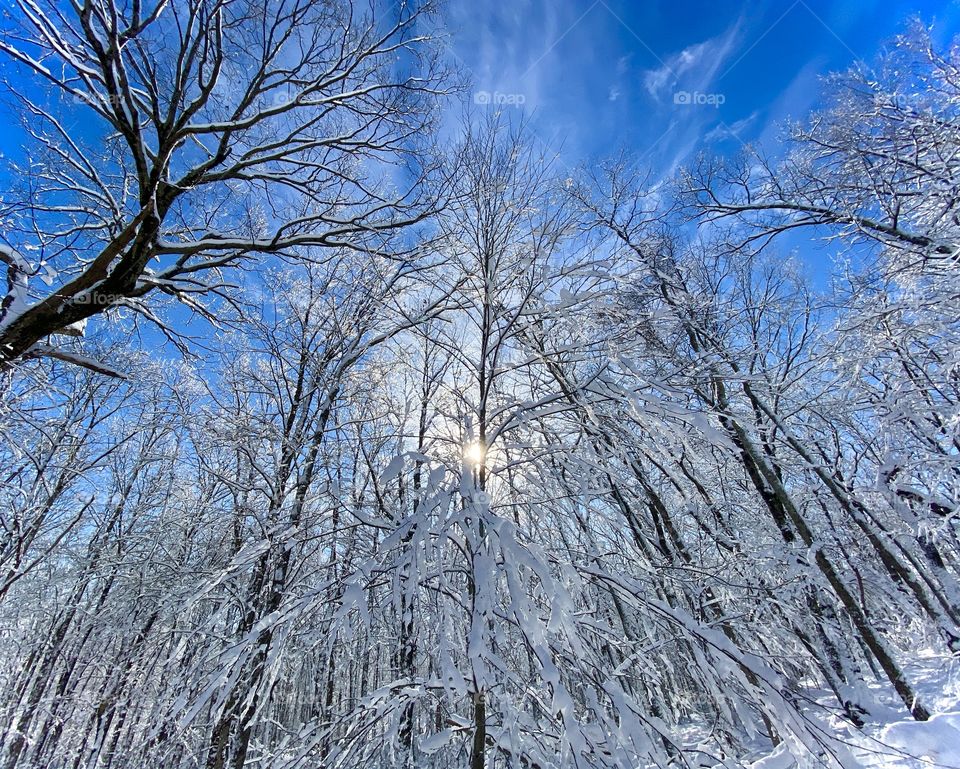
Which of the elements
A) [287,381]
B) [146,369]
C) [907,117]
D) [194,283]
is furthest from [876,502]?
[146,369]

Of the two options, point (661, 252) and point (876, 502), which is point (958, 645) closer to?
point (876, 502)

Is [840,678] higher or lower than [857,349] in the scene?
lower

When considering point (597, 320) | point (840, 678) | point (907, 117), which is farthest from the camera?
point (840, 678)

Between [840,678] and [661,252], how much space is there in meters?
7.91

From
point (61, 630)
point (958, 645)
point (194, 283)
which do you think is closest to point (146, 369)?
point (194, 283)

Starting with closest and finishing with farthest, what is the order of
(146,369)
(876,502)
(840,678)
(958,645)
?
(958,645)
(840,678)
(146,369)
(876,502)

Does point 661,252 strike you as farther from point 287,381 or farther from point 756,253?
point 287,381

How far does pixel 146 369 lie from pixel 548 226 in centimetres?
Result: 1048

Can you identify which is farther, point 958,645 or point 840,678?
point 840,678

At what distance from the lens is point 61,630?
415 inches

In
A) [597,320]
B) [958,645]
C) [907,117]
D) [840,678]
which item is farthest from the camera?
[840,678]

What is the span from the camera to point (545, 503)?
93.2 inches

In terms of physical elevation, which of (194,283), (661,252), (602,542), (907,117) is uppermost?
(661,252)
